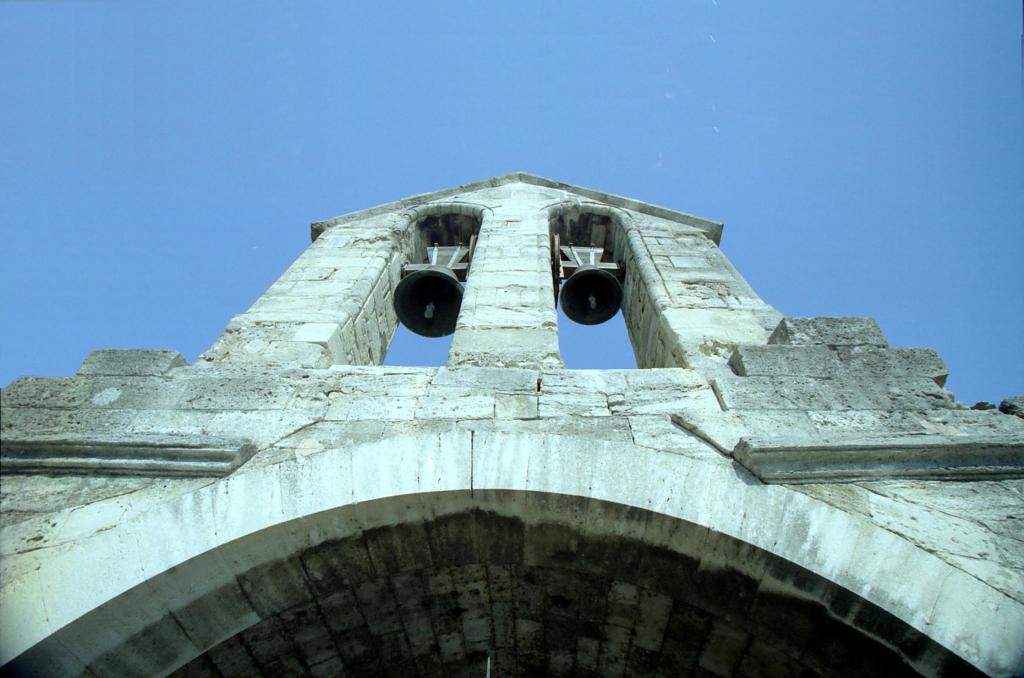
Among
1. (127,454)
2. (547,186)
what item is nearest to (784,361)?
(127,454)

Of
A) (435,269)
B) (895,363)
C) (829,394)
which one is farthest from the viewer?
(435,269)

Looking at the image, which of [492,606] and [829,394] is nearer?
[492,606]

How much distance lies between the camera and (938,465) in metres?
2.67

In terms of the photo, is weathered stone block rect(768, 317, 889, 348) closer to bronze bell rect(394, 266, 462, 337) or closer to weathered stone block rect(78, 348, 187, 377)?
bronze bell rect(394, 266, 462, 337)

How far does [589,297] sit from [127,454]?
13.2ft

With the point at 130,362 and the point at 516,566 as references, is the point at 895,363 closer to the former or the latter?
the point at 516,566

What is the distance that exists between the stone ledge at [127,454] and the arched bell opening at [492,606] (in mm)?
432

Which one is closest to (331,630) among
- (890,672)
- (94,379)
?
(94,379)

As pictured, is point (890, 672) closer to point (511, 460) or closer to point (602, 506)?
point (602, 506)

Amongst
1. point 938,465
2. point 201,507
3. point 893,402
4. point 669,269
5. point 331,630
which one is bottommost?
point 331,630

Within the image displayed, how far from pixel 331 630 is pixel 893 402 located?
269 cm

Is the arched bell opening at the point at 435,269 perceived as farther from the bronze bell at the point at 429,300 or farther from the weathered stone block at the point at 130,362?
A: the weathered stone block at the point at 130,362

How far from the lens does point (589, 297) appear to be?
5949 mm

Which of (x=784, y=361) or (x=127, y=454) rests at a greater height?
(x=784, y=361)
